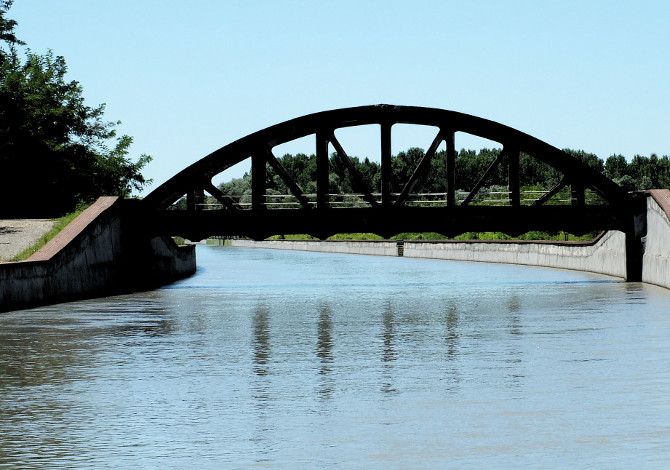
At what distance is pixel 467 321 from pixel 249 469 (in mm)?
19580

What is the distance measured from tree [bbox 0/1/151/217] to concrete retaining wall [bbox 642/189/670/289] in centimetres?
3469

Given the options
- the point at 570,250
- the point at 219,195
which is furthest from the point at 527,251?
the point at 219,195

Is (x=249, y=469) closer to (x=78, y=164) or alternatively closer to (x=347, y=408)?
(x=347, y=408)

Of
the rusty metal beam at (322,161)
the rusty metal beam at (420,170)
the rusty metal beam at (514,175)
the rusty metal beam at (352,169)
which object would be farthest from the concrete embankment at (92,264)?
the rusty metal beam at (514,175)

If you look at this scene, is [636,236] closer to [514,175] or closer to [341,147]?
[514,175]

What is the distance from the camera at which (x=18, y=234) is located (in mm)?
48281

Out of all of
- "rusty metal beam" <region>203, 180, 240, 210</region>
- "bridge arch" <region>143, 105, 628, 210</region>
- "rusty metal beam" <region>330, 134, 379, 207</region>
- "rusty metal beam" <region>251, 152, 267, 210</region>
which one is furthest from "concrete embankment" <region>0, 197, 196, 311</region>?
"rusty metal beam" <region>330, 134, 379, 207</region>

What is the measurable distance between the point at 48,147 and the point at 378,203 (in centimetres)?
3487

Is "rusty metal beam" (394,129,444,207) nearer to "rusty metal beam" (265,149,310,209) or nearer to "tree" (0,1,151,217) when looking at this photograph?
"rusty metal beam" (265,149,310,209)

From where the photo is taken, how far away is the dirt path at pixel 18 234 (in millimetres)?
44409

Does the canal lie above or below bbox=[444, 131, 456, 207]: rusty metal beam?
below

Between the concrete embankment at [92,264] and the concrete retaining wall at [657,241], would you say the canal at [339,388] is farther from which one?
the concrete retaining wall at [657,241]

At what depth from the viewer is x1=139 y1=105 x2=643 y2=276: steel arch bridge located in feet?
171

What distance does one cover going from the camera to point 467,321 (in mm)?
29469
